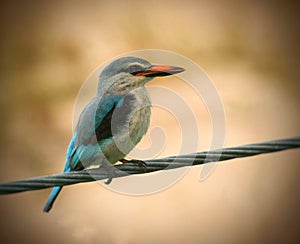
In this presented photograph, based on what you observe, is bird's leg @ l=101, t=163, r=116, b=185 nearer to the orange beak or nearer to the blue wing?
the blue wing

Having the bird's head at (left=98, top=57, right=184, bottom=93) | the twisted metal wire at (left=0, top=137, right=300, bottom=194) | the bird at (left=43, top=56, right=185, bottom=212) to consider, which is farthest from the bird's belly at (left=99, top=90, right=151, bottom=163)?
the twisted metal wire at (left=0, top=137, right=300, bottom=194)

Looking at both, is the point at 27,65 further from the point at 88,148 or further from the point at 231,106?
the point at 88,148

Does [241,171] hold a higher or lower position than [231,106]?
lower

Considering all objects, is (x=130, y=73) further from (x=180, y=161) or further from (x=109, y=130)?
(x=180, y=161)

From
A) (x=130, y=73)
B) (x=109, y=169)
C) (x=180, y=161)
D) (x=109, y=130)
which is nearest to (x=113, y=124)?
(x=109, y=130)

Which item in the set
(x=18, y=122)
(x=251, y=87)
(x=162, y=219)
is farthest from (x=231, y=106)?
(x=18, y=122)

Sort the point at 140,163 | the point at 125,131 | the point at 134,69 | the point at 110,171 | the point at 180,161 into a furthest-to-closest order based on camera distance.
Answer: the point at 134,69, the point at 125,131, the point at 110,171, the point at 140,163, the point at 180,161
